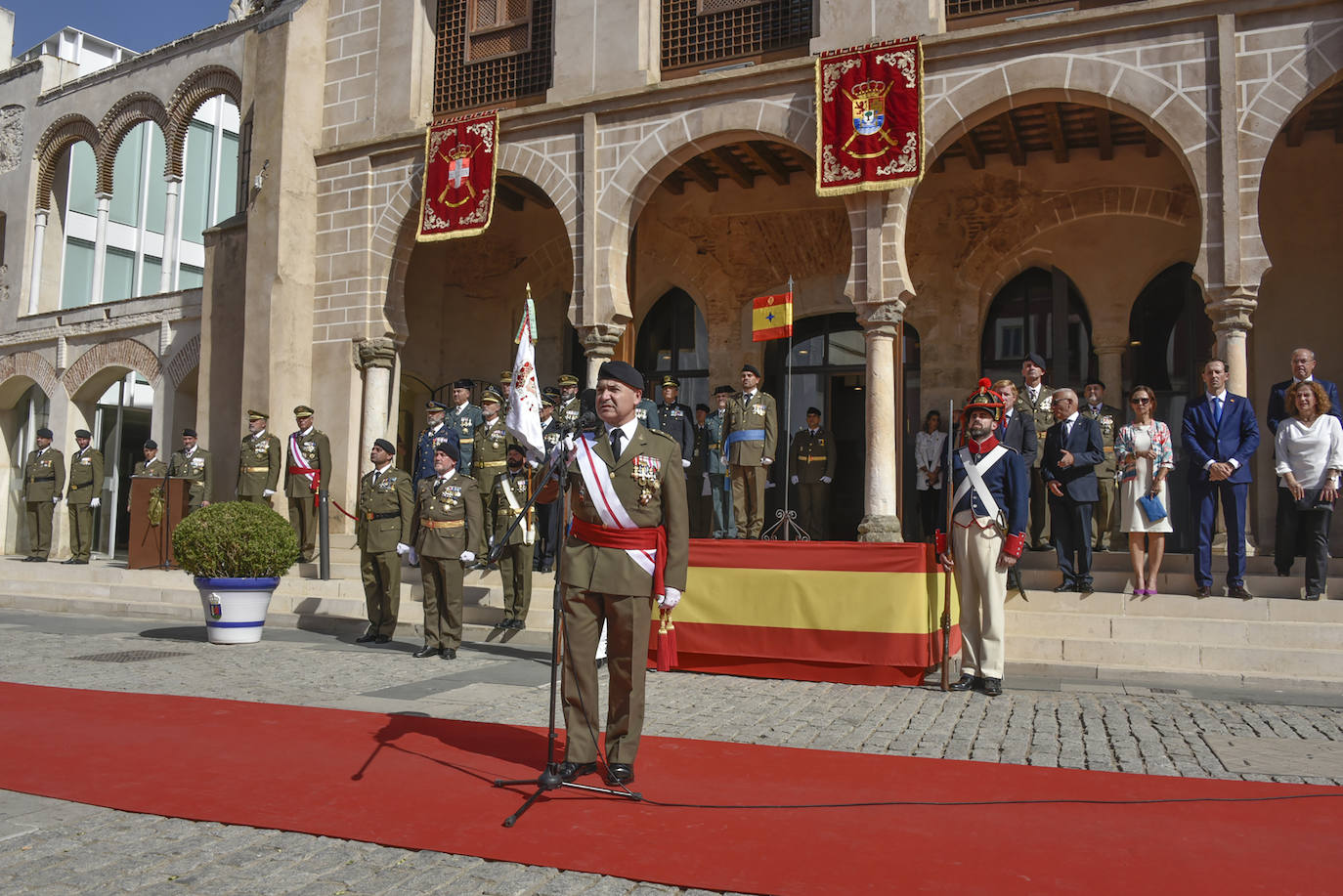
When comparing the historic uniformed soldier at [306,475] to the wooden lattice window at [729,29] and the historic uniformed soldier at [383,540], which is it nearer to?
the historic uniformed soldier at [383,540]

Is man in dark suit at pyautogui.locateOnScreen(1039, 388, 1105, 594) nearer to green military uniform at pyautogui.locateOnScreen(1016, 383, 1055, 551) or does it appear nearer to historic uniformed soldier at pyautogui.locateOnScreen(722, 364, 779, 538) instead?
green military uniform at pyautogui.locateOnScreen(1016, 383, 1055, 551)

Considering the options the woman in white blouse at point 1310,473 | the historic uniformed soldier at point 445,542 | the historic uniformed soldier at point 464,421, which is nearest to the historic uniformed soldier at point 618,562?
the historic uniformed soldier at point 445,542

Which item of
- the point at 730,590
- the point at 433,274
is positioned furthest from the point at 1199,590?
the point at 433,274

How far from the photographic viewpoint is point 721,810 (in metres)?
4.21

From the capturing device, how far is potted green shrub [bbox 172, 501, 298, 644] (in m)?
9.59

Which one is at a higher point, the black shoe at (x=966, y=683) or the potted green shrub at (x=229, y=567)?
the potted green shrub at (x=229, y=567)

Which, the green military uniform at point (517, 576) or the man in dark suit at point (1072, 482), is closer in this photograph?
the man in dark suit at point (1072, 482)

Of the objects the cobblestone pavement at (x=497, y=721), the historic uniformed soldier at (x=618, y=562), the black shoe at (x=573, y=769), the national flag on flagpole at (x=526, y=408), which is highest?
the national flag on flagpole at (x=526, y=408)

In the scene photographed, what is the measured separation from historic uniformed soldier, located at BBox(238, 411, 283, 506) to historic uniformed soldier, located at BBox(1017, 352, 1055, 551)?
30.7 feet

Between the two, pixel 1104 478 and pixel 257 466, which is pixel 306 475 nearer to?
pixel 257 466

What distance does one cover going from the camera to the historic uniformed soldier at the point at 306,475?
13461 millimetres

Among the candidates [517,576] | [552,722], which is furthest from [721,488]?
[552,722]

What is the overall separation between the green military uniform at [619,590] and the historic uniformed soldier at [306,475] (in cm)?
932

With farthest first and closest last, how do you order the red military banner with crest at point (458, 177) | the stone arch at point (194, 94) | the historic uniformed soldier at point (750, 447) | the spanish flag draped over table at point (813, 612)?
the stone arch at point (194, 94) → the red military banner with crest at point (458, 177) → the historic uniformed soldier at point (750, 447) → the spanish flag draped over table at point (813, 612)
